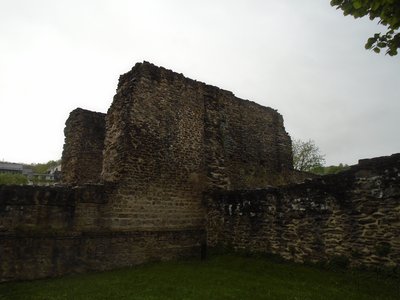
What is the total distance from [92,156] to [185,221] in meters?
5.54

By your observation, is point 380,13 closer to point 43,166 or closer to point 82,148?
point 82,148

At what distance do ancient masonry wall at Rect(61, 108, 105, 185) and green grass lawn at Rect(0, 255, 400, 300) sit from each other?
6178mm

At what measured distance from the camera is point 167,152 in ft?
42.1

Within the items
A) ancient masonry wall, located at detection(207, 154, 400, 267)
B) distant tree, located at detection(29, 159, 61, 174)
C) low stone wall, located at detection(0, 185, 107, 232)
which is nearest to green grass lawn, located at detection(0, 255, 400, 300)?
ancient masonry wall, located at detection(207, 154, 400, 267)

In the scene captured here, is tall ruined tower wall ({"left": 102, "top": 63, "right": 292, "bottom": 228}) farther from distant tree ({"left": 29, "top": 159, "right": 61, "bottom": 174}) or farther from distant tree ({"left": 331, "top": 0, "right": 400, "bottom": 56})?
distant tree ({"left": 29, "top": 159, "right": 61, "bottom": 174})

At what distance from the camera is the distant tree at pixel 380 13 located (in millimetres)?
4812

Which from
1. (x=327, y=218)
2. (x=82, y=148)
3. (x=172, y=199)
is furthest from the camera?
(x=82, y=148)

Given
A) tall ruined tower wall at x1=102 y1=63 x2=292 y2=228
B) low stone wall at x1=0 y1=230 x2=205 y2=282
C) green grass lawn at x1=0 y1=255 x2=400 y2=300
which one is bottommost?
green grass lawn at x1=0 y1=255 x2=400 y2=300

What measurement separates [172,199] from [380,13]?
9211mm

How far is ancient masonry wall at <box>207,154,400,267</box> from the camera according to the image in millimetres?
8180

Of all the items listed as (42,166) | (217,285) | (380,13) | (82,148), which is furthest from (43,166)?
(380,13)

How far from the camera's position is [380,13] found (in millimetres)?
5098

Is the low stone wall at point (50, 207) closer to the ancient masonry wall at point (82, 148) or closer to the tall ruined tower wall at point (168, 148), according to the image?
the tall ruined tower wall at point (168, 148)

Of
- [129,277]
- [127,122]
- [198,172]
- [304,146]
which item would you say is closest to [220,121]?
[198,172]
